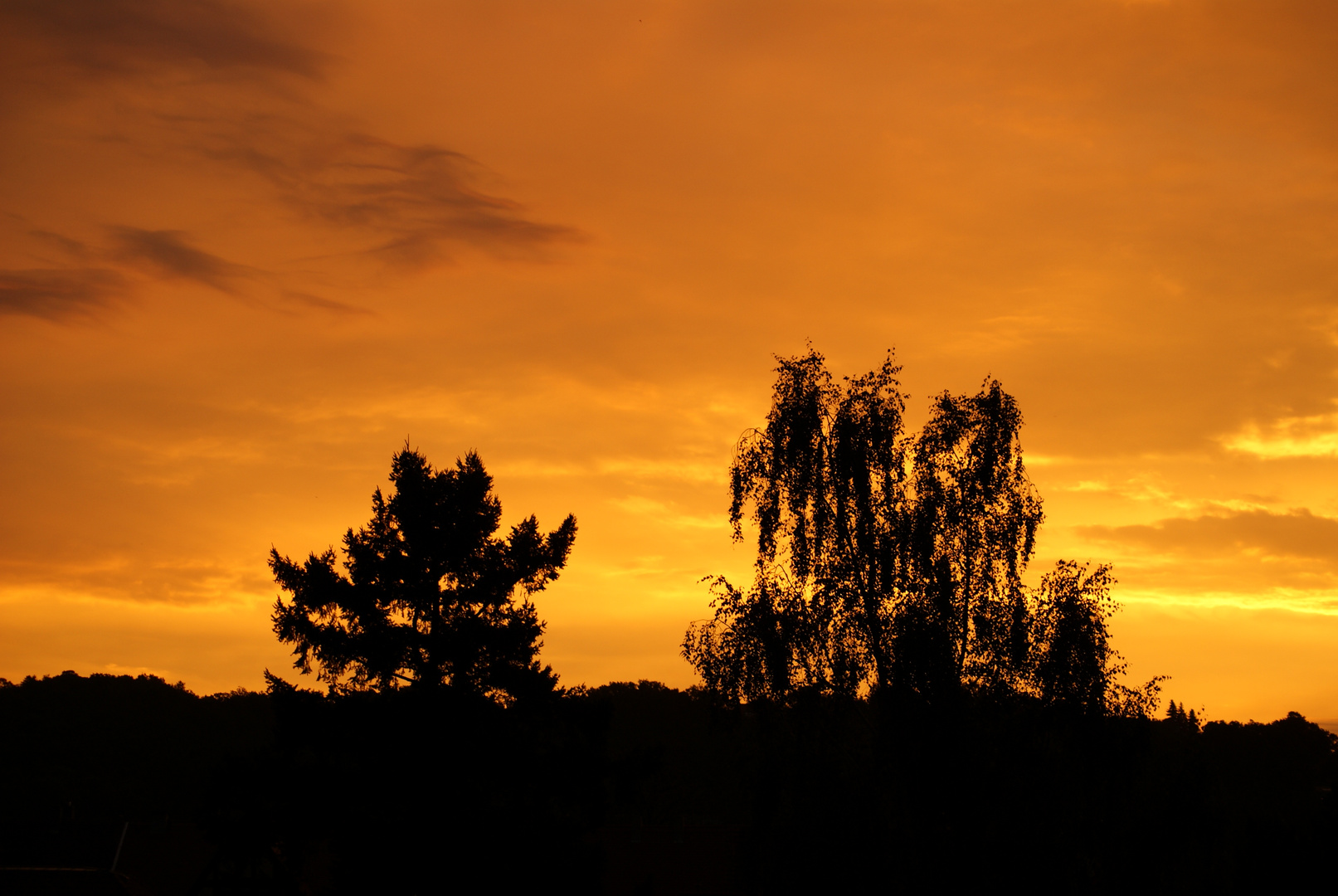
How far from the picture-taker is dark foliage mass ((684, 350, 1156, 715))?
24781 mm

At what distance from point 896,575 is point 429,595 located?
524 inches

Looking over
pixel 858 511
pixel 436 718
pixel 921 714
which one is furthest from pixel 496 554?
pixel 921 714

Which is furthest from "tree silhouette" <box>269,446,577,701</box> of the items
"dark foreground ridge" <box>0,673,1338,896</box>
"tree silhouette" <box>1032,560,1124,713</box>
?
"tree silhouette" <box>1032,560,1124,713</box>

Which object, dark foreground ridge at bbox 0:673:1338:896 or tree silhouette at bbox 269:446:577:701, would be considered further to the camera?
tree silhouette at bbox 269:446:577:701

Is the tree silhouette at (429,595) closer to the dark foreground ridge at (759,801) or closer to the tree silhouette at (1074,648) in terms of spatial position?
the dark foreground ridge at (759,801)

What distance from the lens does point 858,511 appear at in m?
27.0

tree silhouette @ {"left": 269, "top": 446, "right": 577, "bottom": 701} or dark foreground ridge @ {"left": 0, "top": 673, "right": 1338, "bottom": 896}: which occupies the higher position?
tree silhouette @ {"left": 269, "top": 446, "right": 577, "bottom": 701}

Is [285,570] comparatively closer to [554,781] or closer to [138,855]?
[554,781]

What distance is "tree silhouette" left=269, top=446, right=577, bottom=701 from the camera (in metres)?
30.9

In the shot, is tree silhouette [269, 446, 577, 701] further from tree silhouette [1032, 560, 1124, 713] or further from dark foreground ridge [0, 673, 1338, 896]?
tree silhouette [1032, 560, 1124, 713]

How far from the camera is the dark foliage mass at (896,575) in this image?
81.3ft

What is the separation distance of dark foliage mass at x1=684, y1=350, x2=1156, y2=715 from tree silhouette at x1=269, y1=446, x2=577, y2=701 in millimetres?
7139

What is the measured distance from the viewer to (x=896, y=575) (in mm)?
26312

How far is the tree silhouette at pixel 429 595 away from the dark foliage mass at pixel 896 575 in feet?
23.4
